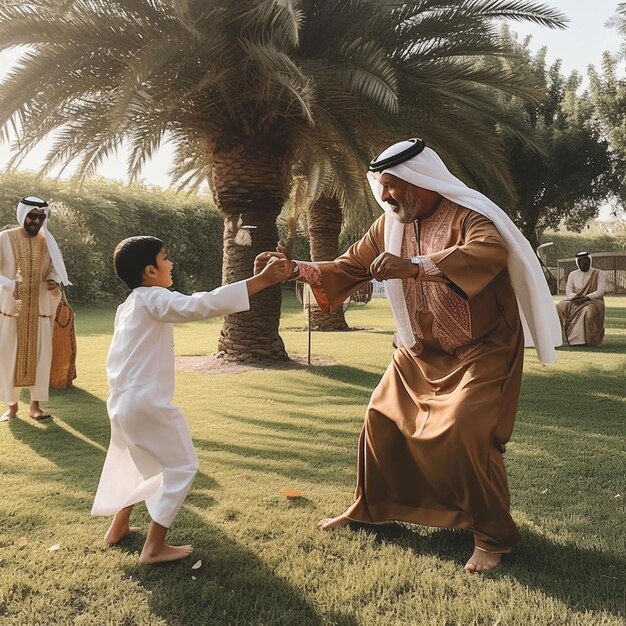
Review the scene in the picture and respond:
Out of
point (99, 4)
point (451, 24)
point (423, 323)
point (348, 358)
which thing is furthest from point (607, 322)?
point (423, 323)

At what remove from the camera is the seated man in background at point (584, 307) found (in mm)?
11844

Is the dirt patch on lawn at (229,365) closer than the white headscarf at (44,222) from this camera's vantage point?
No

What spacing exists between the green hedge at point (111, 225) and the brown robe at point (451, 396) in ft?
52.5

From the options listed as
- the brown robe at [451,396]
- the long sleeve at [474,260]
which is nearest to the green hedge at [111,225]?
the brown robe at [451,396]

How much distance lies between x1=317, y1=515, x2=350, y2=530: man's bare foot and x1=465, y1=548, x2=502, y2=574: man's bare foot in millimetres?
703

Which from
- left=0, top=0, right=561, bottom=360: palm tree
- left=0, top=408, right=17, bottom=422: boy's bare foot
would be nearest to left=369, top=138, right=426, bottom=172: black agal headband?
left=0, top=0, right=561, bottom=360: palm tree

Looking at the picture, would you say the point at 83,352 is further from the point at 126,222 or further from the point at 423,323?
the point at 126,222

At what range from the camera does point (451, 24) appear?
8617 millimetres

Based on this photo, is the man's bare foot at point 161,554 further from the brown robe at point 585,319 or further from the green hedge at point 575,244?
the green hedge at point 575,244

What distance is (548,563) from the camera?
301cm

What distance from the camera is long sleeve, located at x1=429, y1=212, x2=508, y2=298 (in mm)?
3020

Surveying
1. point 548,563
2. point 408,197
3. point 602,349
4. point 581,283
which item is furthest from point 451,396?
point 581,283

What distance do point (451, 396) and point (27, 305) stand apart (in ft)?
15.6

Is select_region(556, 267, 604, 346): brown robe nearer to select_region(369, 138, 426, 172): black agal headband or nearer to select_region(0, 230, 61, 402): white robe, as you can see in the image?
select_region(0, 230, 61, 402): white robe
